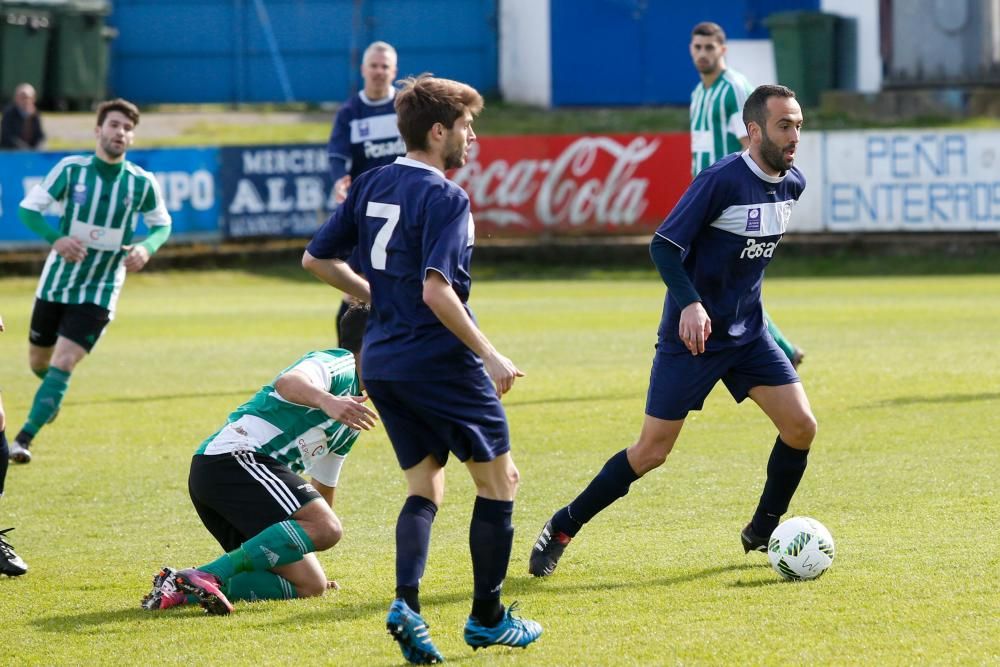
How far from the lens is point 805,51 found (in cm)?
2806

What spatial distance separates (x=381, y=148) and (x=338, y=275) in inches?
242

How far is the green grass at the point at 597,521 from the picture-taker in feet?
16.1

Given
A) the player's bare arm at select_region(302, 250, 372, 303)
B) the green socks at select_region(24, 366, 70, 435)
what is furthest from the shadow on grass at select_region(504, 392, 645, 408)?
the player's bare arm at select_region(302, 250, 372, 303)

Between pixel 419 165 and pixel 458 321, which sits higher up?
pixel 419 165

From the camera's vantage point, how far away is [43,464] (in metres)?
8.59

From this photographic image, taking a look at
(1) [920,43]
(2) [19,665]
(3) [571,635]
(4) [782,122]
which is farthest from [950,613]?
(1) [920,43]

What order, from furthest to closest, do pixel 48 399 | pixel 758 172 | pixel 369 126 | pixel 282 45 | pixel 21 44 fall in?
1. pixel 282 45
2. pixel 21 44
3. pixel 369 126
4. pixel 48 399
5. pixel 758 172

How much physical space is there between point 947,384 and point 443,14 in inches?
876

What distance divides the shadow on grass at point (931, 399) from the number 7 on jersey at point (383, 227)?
219 inches

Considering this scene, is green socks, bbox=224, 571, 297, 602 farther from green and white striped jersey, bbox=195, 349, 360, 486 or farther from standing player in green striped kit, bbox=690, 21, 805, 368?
standing player in green striped kit, bbox=690, 21, 805, 368

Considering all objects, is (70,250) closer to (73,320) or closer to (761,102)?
(73,320)

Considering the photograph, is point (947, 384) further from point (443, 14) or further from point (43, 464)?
point (443, 14)

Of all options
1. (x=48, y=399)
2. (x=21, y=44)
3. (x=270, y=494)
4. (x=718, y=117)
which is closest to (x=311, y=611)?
(x=270, y=494)

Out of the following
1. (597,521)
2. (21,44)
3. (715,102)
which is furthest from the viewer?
(21,44)
